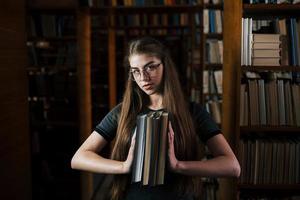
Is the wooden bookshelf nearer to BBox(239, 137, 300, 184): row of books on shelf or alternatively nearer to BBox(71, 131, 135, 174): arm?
BBox(239, 137, 300, 184): row of books on shelf

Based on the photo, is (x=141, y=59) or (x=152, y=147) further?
(x=141, y=59)

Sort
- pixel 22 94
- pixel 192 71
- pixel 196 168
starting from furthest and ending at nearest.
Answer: pixel 192 71 → pixel 22 94 → pixel 196 168

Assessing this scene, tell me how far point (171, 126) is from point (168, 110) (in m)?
0.08

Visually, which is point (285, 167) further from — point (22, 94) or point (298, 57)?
point (22, 94)

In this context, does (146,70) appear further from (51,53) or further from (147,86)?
(51,53)

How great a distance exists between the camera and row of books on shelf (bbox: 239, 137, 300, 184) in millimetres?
2010

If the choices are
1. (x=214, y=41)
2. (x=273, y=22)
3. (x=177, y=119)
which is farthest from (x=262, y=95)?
(x=214, y=41)

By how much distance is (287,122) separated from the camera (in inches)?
79.2

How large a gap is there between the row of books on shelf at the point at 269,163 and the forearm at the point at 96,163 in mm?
1009

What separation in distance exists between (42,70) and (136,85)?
2.41 metres

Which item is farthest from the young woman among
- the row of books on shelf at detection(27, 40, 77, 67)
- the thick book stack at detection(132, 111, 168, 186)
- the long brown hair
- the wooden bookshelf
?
the row of books on shelf at detection(27, 40, 77, 67)

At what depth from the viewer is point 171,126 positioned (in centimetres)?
126

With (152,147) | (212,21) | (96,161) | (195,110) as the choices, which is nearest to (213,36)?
(212,21)

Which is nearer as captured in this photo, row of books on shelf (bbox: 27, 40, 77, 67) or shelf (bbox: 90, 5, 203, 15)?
shelf (bbox: 90, 5, 203, 15)
